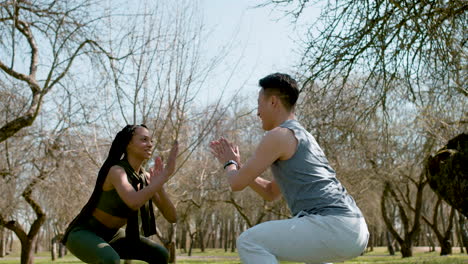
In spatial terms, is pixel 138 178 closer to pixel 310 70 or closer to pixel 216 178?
pixel 310 70

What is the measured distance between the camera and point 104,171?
420 cm

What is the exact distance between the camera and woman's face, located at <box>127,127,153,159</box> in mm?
4398

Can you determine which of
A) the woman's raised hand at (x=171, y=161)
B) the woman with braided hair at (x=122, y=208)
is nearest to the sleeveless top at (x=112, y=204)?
the woman with braided hair at (x=122, y=208)

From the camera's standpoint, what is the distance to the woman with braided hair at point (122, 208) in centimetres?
393

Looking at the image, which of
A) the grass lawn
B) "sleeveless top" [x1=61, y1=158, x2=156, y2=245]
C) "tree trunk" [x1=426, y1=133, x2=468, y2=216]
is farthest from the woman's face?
the grass lawn

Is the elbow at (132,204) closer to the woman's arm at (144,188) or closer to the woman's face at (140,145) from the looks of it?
the woman's arm at (144,188)

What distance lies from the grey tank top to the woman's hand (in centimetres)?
35

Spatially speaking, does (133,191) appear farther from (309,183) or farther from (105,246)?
(309,183)

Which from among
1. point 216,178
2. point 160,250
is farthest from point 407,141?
point 160,250

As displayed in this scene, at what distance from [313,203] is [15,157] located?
1502 cm

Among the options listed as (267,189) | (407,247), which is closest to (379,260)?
(407,247)

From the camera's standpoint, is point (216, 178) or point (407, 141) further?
point (216, 178)

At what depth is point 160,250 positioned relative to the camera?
432 centimetres

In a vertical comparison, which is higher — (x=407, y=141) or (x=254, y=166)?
(x=407, y=141)
